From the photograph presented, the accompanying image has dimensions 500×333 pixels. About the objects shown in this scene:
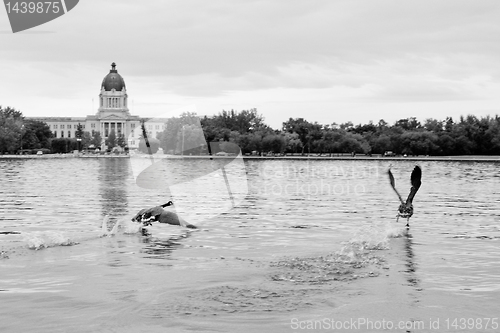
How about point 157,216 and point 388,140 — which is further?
point 388,140

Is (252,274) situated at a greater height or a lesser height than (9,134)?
lesser

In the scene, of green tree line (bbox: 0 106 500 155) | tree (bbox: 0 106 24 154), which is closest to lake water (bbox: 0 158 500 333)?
green tree line (bbox: 0 106 500 155)

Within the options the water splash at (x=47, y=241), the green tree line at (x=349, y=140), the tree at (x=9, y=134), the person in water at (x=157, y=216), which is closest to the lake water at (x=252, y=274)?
the water splash at (x=47, y=241)

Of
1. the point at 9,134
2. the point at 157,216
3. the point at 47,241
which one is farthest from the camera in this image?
the point at 9,134

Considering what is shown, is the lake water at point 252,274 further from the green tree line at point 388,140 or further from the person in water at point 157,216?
the green tree line at point 388,140

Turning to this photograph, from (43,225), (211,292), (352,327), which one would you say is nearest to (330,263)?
(211,292)

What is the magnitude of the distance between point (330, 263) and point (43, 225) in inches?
502

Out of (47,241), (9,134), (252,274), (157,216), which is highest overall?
(9,134)

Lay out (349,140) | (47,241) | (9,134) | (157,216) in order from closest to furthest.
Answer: (47,241)
(157,216)
(9,134)
(349,140)

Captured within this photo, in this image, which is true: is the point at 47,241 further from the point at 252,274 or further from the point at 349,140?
the point at 349,140

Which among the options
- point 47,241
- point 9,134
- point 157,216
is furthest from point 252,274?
point 9,134

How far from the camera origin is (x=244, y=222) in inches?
1083

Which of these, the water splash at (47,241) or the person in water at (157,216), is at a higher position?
the person in water at (157,216)

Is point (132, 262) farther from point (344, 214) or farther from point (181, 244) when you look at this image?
point (344, 214)
